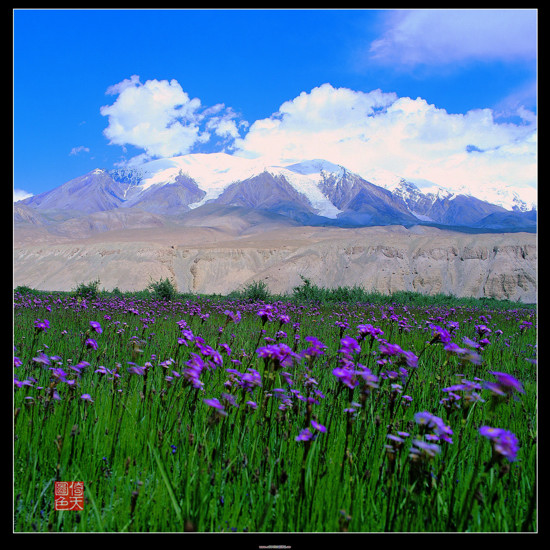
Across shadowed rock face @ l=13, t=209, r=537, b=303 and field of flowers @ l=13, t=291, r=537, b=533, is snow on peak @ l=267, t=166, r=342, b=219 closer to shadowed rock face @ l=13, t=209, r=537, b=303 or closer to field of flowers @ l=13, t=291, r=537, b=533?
shadowed rock face @ l=13, t=209, r=537, b=303

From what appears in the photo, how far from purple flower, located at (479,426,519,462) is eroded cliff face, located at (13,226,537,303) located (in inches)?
1237

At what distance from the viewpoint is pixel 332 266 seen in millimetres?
38844

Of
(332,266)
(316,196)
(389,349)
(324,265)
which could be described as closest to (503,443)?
(389,349)

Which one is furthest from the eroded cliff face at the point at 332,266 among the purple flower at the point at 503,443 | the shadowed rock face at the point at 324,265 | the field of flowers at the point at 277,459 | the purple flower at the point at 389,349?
the purple flower at the point at 503,443

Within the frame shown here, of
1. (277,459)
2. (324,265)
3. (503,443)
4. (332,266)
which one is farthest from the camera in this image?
(324,265)

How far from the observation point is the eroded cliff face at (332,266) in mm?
34469

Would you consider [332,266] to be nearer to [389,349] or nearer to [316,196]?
[389,349]

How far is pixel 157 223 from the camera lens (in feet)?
443

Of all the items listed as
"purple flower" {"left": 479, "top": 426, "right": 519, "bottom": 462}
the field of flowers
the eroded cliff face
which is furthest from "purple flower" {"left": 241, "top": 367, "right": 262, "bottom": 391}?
the eroded cliff face

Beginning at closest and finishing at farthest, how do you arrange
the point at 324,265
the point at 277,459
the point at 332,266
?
the point at 277,459 < the point at 332,266 < the point at 324,265

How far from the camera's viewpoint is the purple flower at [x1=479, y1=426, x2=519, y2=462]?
3.41 ft

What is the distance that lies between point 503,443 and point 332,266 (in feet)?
125

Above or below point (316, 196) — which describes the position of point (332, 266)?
below
